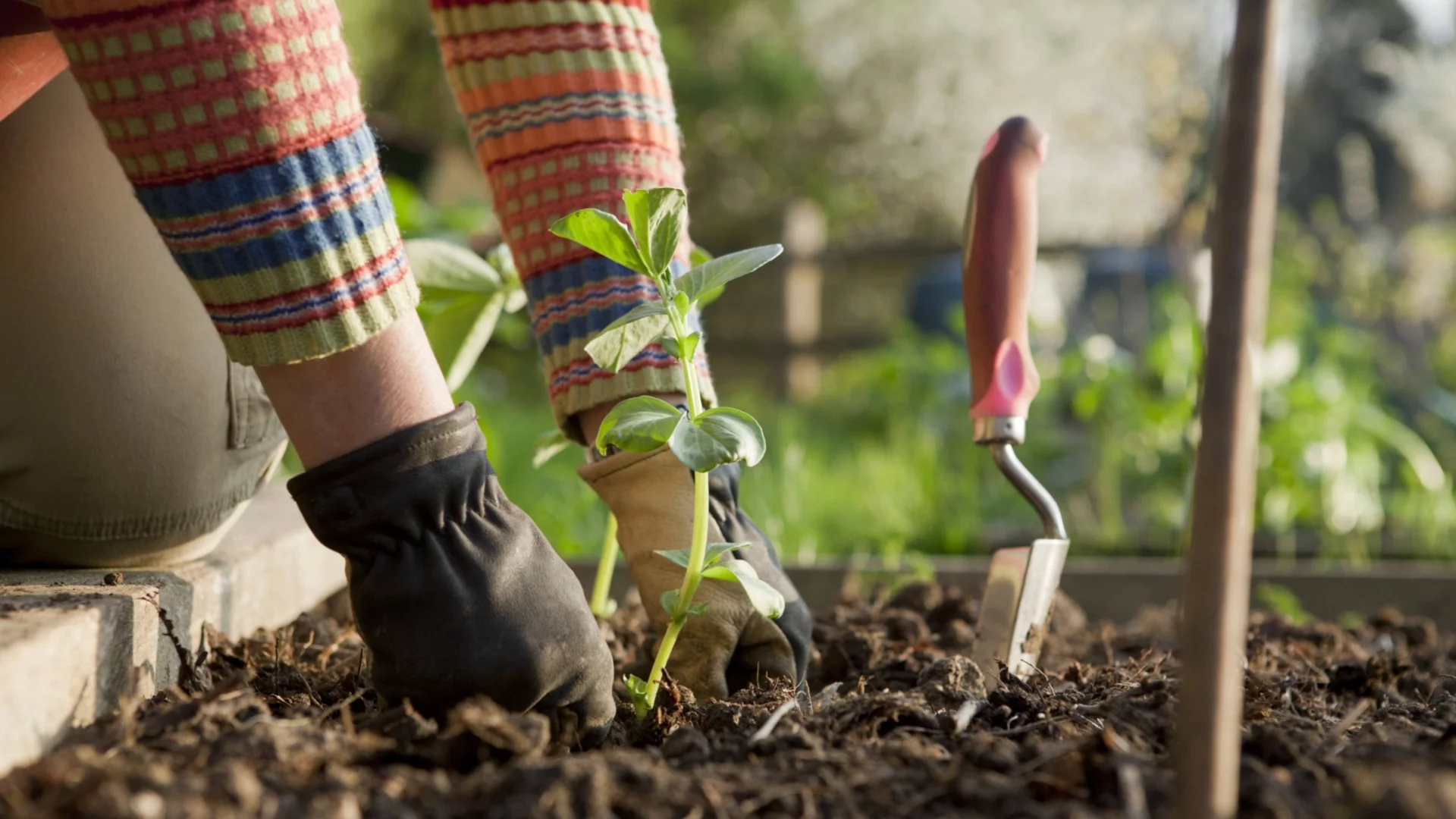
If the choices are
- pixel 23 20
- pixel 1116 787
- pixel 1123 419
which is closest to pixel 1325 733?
pixel 1116 787

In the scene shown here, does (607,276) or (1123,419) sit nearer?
(607,276)

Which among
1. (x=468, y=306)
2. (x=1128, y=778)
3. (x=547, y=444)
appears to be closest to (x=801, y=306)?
(x=468, y=306)

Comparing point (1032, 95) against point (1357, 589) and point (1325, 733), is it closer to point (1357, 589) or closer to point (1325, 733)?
point (1357, 589)

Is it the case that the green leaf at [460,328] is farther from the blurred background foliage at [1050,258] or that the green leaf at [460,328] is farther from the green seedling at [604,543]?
the blurred background foliage at [1050,258]

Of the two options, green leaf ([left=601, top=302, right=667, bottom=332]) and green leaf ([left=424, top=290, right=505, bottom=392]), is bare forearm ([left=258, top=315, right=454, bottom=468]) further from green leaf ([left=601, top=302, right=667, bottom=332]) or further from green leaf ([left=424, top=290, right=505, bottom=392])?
green leaf ([left=424, top=290, right=505, bottom=392])

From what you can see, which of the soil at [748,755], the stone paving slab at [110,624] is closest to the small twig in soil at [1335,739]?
the soil at [748,755]

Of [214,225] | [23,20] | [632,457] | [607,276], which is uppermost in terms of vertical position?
[23,20]

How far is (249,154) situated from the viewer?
712 millimetres

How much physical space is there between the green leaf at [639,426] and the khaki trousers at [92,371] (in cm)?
50

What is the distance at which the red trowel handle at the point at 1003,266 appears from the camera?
39.4 inches

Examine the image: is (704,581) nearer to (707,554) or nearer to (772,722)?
(707,554)

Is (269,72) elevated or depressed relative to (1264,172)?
elevated

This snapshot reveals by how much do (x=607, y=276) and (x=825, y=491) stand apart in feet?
7.08

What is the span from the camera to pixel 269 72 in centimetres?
71
